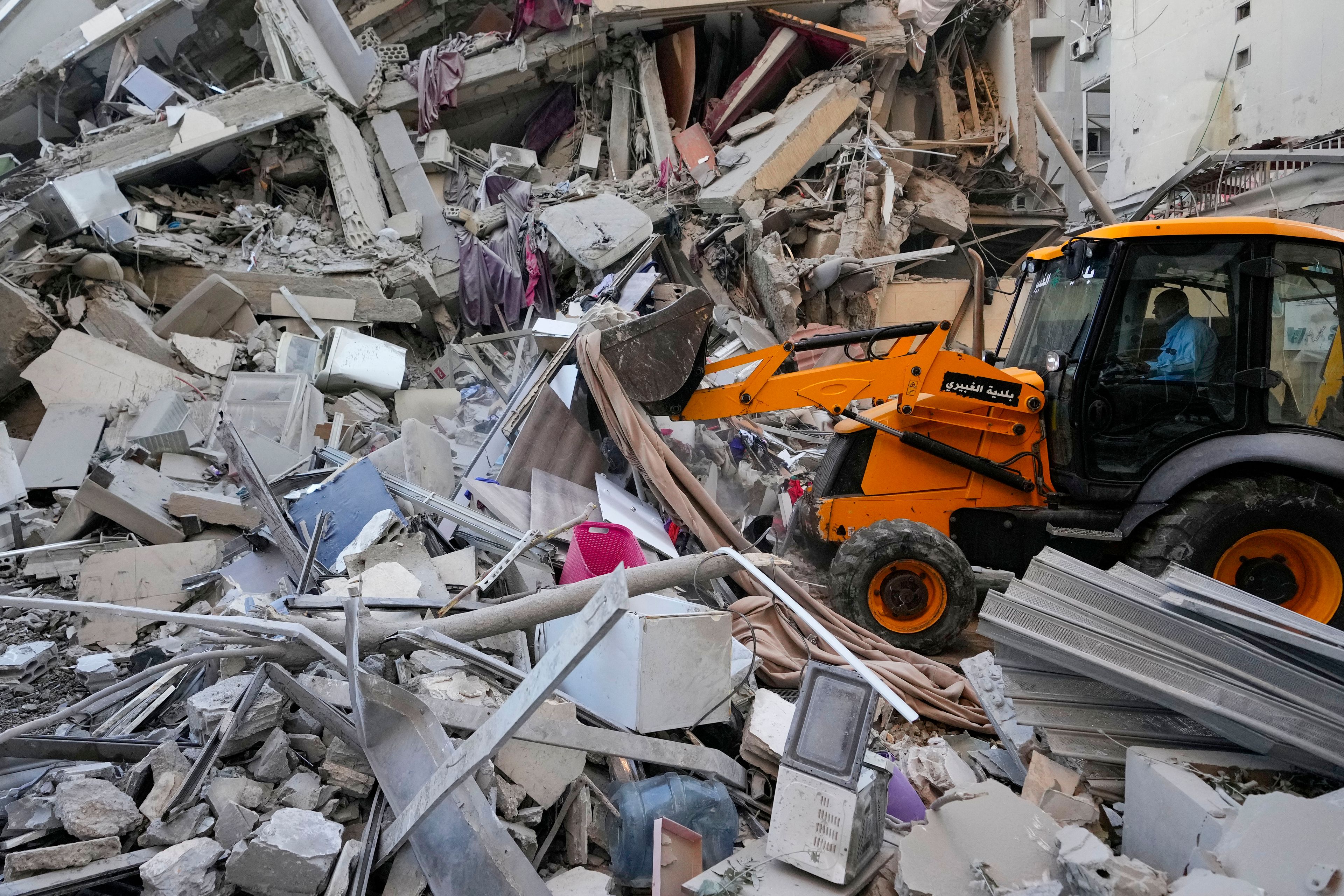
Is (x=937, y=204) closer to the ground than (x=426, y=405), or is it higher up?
higher up

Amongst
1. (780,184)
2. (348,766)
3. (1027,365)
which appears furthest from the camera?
(780,184)

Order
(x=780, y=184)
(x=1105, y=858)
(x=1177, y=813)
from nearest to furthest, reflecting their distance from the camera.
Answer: (x=1105, y=858), (x=1177, y=813), (x=780, y=184)

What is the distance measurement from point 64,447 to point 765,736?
560 centimetres

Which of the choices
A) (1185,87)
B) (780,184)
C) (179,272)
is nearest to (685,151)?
(780,184)

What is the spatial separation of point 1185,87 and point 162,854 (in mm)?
17728

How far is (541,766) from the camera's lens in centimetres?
271

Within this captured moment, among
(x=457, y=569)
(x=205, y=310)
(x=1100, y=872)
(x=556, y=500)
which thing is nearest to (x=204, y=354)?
(x=205, y=310)

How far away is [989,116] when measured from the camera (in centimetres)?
1274

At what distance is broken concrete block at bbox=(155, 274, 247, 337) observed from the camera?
25.5 feet

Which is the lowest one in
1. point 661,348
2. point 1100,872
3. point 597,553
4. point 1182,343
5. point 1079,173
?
point 1100,872

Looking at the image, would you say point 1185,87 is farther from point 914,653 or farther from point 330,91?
point 914,653

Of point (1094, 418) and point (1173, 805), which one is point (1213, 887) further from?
point (1094, 418)

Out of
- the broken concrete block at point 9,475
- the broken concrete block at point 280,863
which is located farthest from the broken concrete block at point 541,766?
→ the broken concrete block at point 9,475

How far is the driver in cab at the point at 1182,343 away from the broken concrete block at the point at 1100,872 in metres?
2.83
